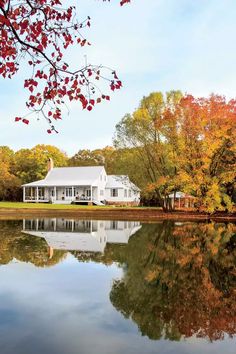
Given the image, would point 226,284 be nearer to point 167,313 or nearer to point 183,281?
point 183,281

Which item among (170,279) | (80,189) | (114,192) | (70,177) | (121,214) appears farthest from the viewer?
(70,177)

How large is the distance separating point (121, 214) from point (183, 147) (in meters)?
8.55

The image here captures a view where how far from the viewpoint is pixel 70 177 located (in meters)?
58.5

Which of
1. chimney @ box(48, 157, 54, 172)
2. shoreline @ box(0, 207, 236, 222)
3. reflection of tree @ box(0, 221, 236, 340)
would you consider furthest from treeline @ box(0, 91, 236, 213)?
chimney @ box(48, 157, 54, 172)

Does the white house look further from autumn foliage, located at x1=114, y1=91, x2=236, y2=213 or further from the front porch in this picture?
autumn foliage, located at x1=114, y1=91, x2=236, y2=213

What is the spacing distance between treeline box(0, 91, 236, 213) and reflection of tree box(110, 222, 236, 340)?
17.9 m

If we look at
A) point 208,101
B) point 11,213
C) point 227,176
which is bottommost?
point 11,213

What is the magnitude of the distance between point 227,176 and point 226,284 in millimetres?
24749

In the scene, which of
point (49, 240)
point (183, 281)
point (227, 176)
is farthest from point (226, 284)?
point (227, 176)

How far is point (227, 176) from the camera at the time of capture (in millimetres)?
33812

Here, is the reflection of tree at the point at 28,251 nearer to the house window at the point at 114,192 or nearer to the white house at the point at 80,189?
Answer: the white house at the point at 80,189

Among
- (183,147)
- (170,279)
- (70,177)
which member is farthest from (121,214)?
(170,279)

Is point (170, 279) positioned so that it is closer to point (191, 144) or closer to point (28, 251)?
point (28, 251)

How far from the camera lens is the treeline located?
33.5 m
